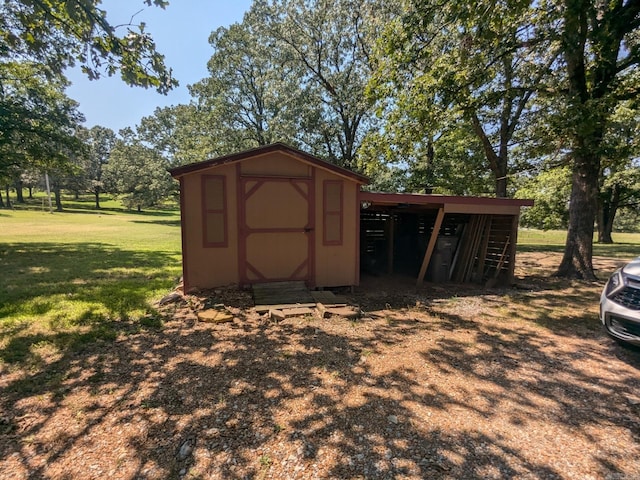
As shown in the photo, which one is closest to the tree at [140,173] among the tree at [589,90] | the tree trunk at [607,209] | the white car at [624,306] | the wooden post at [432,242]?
the wooden post at [432,242]

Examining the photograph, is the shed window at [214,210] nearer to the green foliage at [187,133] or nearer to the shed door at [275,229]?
the shed door at [275,229]

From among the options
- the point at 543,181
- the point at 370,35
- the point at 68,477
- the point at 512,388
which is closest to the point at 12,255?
the point at 68,477

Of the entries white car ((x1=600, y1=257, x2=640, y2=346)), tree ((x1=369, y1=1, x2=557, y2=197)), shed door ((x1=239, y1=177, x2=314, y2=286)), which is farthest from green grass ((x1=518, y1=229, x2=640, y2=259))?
shed door ((x1=239, y1=177, x2=314, y2=286))

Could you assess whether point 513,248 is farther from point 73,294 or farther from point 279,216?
point 73,294

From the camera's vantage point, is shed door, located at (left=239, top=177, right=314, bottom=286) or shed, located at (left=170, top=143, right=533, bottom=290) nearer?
shed, located at (left=170, top=143, right=533, bottom=290)

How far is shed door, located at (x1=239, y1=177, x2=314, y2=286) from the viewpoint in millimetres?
6113

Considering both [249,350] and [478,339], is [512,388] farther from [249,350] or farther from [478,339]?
[249,350]

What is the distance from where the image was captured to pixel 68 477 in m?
1.98

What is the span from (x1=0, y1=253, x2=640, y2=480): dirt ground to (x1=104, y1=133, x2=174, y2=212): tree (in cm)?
3011

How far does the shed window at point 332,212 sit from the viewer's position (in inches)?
256

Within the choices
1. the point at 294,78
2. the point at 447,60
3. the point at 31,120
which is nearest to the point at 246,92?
the point at 294,78

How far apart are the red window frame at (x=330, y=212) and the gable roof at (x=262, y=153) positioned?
257mm

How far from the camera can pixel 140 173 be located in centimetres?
3369

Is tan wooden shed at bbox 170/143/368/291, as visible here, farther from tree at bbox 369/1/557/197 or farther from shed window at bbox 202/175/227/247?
tree at bbox 369/1/557/197
